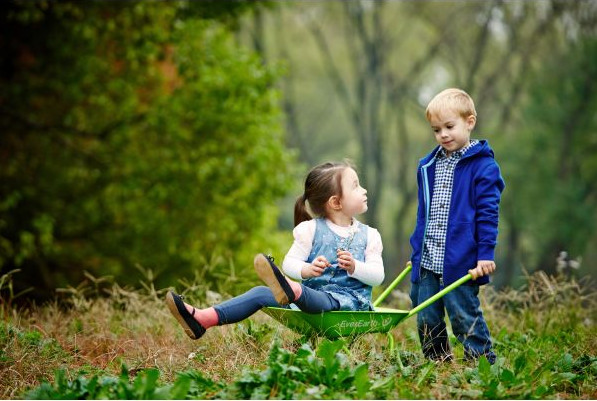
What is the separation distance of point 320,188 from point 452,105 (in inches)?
35.5

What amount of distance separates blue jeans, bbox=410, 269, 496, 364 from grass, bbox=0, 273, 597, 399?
0.13 metres

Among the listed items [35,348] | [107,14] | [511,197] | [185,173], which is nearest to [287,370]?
[35,348]

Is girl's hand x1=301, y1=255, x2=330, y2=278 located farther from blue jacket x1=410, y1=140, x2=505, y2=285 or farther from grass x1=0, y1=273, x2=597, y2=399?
blue jacket x1=410, y1=140, x2=505, y2=285

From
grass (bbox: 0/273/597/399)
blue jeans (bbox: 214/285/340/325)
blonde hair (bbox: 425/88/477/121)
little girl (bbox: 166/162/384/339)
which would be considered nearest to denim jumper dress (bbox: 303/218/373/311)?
little girl (bbox: 166/162/384/339)

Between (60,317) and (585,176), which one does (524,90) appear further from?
(60,317)

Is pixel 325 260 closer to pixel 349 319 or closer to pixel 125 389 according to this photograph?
pixel 349 319

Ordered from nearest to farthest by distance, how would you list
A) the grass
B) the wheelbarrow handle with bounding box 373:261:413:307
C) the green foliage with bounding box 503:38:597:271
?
1. the grass
2. the wheelbarrow handle with bounding box 373:261:413:307
3. the green foliage with bounding box 503:38:597:271

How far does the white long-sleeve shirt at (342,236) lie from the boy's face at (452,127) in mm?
687

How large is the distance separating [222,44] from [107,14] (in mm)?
1757

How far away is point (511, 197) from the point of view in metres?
23.2

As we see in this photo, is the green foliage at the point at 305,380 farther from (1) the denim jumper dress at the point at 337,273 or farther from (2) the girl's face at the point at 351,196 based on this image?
(2) the girl's face at the point at 351,196

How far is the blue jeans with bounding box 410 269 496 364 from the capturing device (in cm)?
437

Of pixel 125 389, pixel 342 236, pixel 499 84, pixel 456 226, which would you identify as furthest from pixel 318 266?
pixel 499 84

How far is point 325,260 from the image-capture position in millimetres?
4133
